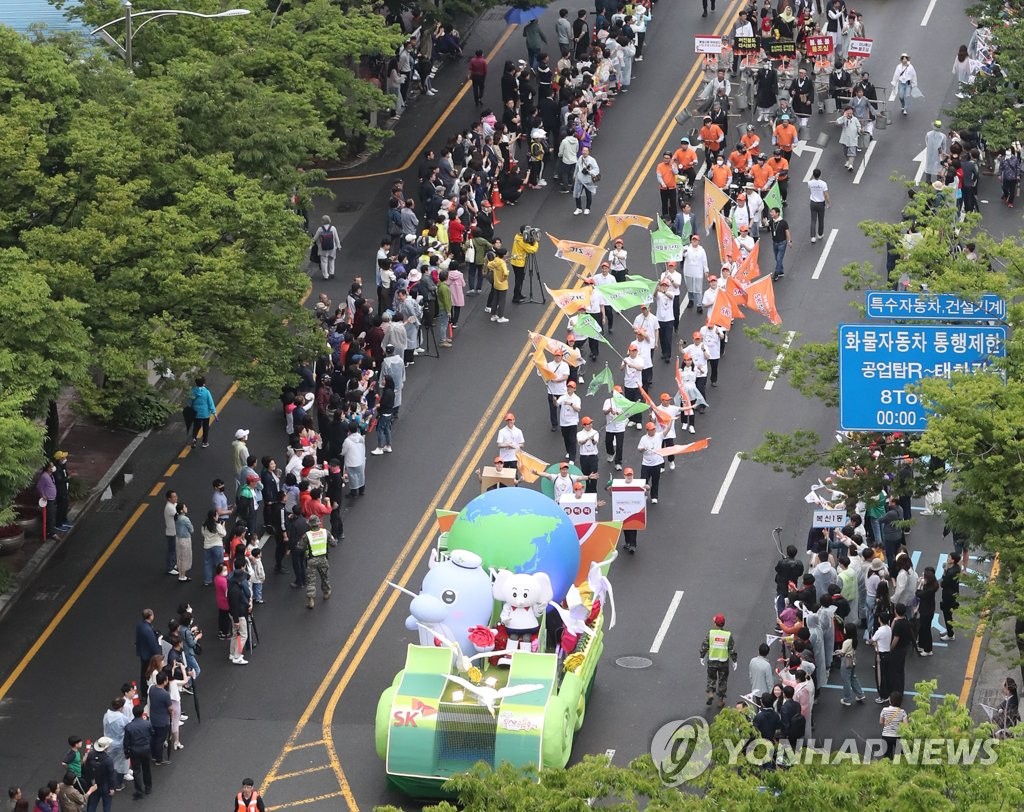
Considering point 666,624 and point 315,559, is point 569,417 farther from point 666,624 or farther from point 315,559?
point 315,559

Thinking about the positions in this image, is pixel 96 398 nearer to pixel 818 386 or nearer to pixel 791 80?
pixel 818 386

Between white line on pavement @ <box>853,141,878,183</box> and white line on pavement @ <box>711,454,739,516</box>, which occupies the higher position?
white line on pavement @ <box>853,141,878,183</box>

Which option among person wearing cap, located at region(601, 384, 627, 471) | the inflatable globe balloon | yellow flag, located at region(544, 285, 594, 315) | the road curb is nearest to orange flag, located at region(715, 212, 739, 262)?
yellow flag, located at region(544, 285, 594, 315)

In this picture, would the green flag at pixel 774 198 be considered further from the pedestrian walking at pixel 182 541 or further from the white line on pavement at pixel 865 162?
the pedestrian walking at pixel 182 541

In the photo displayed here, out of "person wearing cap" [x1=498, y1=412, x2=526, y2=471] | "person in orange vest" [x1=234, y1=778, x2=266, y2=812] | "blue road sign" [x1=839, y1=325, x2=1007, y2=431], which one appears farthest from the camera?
"person wearing cap" [x1=498, y1=412, x2=526, y2=471]

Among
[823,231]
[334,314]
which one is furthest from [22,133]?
[823,231]

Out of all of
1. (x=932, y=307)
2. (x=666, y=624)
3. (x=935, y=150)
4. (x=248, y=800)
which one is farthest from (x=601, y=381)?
(x=248, y=800)

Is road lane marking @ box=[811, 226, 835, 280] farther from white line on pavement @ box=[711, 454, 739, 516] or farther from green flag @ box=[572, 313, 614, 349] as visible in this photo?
white line on pavement @ box=[711, 454, 739, 516]

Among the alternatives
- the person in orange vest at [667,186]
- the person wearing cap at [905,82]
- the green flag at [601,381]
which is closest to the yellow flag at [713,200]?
the person in orange vest at [667,186]
